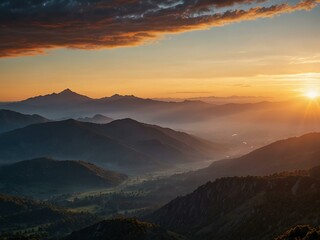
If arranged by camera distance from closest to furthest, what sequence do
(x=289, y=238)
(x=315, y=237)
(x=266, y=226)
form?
(x=315, y=237) → (x=289, y=238) → (x=266, y=226)

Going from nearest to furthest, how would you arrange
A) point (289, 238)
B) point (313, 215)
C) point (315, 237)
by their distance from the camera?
point (315, 237) < point (289, 238) < point (313, 215)

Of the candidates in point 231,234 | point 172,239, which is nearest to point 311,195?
point 231,234

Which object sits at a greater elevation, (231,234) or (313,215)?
(313,215)

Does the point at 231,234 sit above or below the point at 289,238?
below

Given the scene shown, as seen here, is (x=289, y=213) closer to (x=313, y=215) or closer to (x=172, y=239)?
(x=313, y=215)

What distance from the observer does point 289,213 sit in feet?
615

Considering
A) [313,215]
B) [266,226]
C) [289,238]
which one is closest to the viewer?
[289,238]

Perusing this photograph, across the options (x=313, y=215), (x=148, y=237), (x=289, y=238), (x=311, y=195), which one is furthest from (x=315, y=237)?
(x=148, y=237)

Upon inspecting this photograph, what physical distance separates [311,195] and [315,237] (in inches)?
3565

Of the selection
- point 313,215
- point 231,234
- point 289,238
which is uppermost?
point 289,238

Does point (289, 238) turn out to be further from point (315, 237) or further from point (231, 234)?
point (231, 234)

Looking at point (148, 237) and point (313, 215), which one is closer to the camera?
point (313, 215)

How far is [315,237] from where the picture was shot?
108125mm

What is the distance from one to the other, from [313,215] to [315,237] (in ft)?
233
